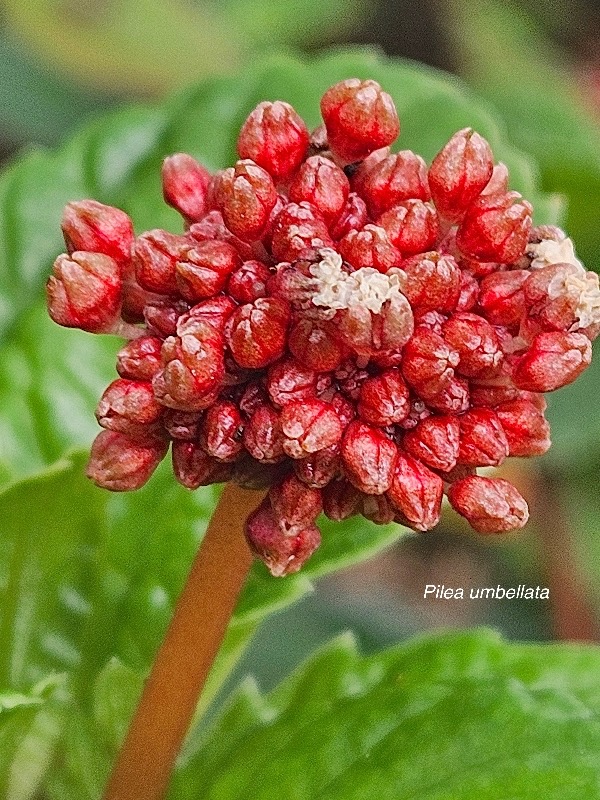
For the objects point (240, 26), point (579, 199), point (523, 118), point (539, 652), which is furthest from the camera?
point (240, 26)

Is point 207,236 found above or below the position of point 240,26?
below

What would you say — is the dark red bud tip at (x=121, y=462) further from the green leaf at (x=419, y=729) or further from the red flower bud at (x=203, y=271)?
the green leaf at (x=419, y=729)

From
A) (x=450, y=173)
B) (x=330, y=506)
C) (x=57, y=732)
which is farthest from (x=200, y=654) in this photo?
(x=450, y=173)

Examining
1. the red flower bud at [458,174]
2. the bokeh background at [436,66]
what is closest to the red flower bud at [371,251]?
the red flower bud at [458,174]

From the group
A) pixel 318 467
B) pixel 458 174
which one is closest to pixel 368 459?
pixel 318 467

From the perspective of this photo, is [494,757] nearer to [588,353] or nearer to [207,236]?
[588,353]

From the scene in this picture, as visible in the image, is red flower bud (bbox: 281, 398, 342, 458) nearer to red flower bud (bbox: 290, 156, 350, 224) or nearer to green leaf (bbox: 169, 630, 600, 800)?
red flower bud (bbox: 290, 156, 350, 224)

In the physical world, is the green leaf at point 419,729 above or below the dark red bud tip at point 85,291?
below

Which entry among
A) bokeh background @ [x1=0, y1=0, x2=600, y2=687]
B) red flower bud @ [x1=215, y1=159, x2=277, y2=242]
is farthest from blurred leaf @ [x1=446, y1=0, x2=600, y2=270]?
red flower bud @ [x1=215, y1=159, x2=277, y2=242]
